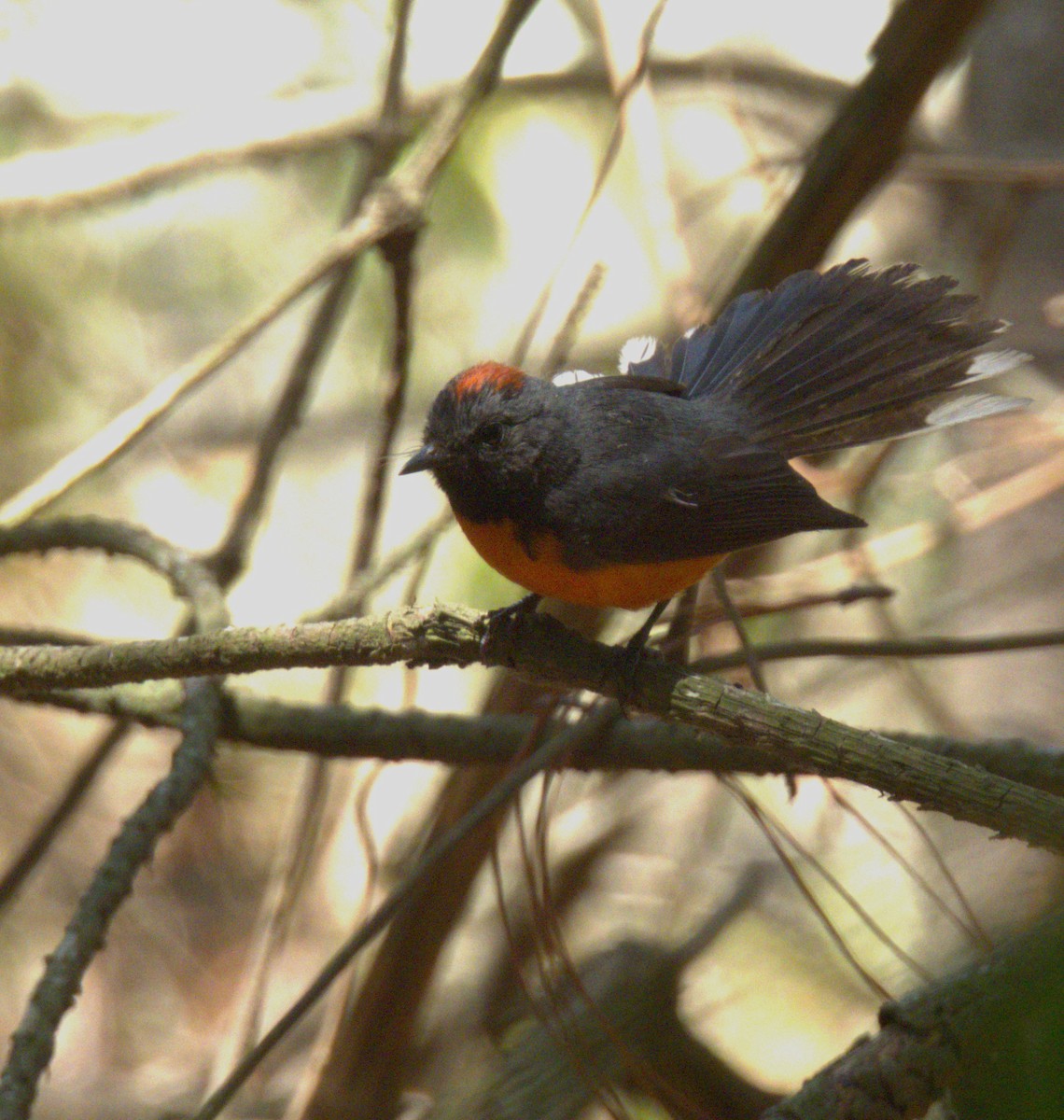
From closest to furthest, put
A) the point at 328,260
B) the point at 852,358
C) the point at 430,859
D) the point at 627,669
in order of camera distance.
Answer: the point at 627,669 < the point at 430,859 < the point at 852,358 < the point at 328,260

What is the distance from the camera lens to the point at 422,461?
2.55m

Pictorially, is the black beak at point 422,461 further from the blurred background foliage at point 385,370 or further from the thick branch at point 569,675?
the blurred background foliage at point 385,370

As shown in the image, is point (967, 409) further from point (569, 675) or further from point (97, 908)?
point (97, 908)

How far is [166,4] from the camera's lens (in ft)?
19.3

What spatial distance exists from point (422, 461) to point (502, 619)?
2.07 ft

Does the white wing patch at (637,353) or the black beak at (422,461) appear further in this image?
the white wing patch at (637,353)

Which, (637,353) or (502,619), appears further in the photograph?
(637,353)

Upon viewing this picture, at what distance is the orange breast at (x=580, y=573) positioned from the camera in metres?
2.47

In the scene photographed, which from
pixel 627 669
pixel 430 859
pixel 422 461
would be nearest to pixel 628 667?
pixel 627 669

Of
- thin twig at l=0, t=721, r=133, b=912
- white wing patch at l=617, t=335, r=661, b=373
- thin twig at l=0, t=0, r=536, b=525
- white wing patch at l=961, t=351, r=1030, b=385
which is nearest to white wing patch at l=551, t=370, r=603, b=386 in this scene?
white wing patch at l=617, t=335, r=661, b=373

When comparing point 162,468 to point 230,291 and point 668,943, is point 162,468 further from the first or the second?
point 668,943

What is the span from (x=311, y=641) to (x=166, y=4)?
5216 mm

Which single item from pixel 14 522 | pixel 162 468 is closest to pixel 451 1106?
pixel 14 522

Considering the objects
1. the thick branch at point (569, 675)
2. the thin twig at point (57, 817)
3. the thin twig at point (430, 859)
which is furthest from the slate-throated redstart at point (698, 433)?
the thin twig at point (57, 817)
